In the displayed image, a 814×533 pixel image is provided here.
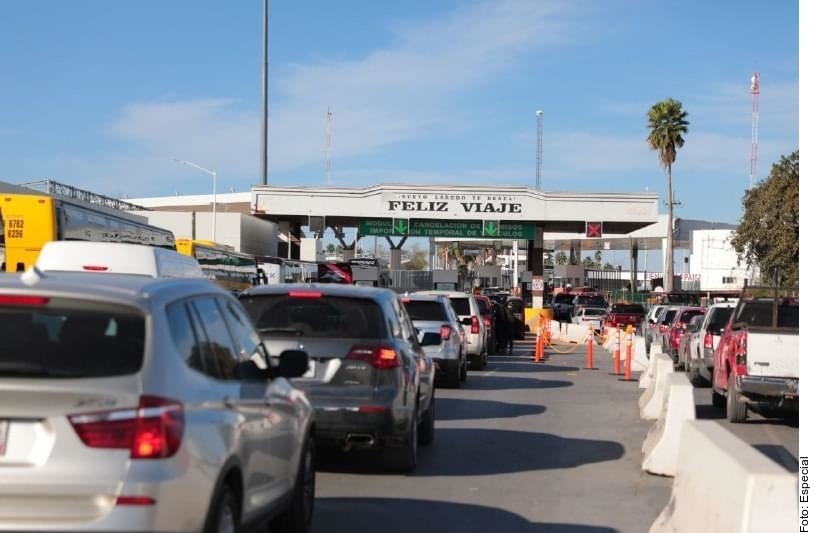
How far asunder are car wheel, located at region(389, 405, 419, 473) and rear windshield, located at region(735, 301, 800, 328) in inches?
281

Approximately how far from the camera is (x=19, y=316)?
5.26 meters

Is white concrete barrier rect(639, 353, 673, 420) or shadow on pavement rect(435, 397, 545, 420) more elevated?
white concrete barrier rect(639, 353, 673, 420)

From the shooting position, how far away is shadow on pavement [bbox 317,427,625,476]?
1130 cm

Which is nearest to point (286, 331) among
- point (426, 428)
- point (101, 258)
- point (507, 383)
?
point (426, 428)

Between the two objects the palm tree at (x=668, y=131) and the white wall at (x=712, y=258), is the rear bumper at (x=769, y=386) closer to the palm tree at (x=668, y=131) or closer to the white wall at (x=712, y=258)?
the palm tree at (x=668, y=131)

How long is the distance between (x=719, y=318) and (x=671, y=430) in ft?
38.1

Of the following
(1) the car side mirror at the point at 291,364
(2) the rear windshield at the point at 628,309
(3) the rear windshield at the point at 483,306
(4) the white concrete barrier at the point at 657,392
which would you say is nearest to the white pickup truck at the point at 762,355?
(4) the white concrete barrier at the point at 657,392

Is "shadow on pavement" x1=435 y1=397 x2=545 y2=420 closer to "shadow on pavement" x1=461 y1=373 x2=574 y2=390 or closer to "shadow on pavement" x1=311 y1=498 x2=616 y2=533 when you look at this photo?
"shadow on pavement" x1=461 y1=373 x2=574 y2=390

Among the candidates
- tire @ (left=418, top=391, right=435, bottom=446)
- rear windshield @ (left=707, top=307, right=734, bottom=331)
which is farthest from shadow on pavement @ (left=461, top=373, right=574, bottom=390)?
tire @ (left=418, top=391, right=435, bottom=446)

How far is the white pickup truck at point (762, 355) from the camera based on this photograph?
48.5ft

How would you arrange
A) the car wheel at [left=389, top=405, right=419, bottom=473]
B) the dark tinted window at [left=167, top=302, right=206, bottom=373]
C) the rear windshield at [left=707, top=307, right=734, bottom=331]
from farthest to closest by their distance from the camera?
1. the rear windshield at [left=707, top=307, right=734, bottom=331]
2. the car wheel at [left=389, top=405, right=419, bottom=473]
3. the dark tinted window at [left=167, top=302, right=206, bottom=373]

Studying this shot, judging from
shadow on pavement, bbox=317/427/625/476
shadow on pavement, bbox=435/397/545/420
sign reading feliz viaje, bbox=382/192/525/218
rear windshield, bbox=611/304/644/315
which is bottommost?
shadow on pavement, bbox=435/397/545/420

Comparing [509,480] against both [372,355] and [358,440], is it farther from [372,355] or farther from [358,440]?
[372,355]

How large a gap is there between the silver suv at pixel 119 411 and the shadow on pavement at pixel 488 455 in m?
5.24
